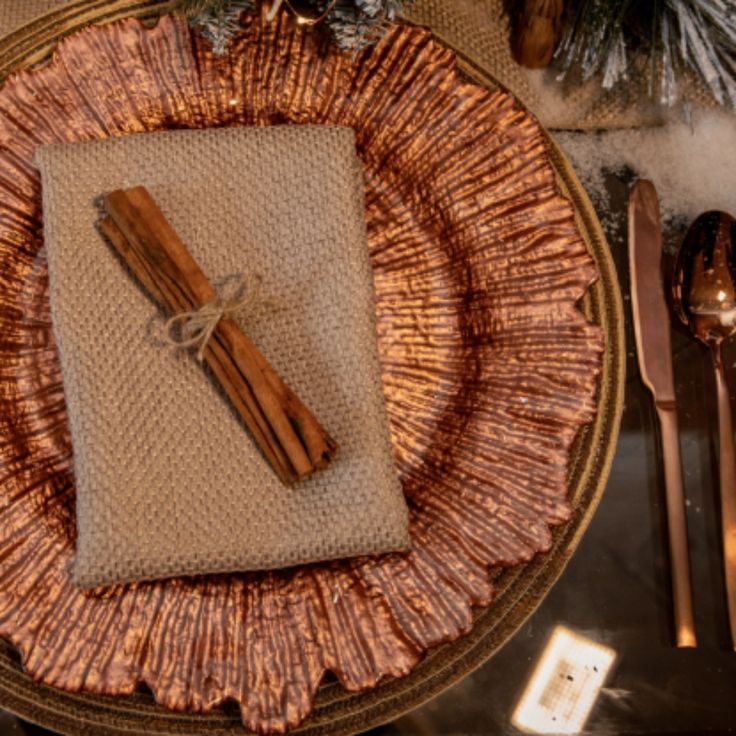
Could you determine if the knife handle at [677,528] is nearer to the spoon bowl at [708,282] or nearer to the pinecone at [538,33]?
the spoon bowl at [708,282]

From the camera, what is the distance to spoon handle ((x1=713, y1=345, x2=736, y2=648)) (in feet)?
2.19

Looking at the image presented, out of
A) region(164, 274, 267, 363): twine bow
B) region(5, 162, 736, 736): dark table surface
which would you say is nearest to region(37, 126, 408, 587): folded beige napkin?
region(164, 274, 267, 363): twine bow

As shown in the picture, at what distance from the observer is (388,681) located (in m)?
0.60

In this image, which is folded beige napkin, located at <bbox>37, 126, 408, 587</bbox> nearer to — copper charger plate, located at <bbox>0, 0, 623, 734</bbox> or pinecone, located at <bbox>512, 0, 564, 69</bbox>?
copper charger plate, located at <bbox>0, 0, 623, 734</bbox>

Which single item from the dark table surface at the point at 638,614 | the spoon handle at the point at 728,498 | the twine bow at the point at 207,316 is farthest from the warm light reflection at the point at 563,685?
the twine bow at the point at 207,316

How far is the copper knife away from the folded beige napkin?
0.25 meters

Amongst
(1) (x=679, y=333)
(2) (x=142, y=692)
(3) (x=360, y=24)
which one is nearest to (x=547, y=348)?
(1) (x=679, y=333)

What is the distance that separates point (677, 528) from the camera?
0.67m

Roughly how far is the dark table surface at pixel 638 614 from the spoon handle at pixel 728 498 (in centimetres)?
1

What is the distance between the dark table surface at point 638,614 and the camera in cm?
68

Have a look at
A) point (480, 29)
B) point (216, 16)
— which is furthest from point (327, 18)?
point (480, 29)

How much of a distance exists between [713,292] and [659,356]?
73mm

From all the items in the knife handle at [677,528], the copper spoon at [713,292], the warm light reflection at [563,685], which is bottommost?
the warm light reflection at [563,685]

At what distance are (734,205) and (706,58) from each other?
0.14m
